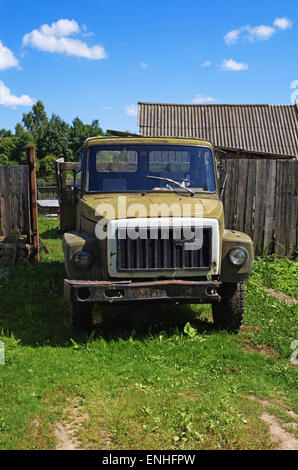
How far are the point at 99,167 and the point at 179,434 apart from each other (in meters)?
3.49

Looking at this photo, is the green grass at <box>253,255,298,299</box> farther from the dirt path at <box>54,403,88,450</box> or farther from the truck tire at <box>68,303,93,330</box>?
the dirt path at <box>54,403,88,450</box>

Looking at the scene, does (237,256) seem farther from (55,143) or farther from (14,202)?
(55,143)

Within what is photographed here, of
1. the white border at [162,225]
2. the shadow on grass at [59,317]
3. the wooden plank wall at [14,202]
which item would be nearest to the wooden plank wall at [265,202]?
the shadow on grass at [59,317]

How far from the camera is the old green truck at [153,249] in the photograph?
4.64m

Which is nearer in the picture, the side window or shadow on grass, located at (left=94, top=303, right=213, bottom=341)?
shadow on grass, located at (left=94, top=303, right=213, bottom=341)

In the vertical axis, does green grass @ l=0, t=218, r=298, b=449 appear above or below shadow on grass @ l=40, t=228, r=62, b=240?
below

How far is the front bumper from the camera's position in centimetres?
455

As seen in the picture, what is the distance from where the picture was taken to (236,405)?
3.64m

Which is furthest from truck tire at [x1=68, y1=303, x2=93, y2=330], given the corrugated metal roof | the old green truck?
the corrugated metal roof

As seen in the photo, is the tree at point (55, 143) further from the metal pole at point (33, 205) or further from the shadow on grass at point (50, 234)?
the metal pole at point (33, 205)

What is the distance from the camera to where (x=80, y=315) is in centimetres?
503

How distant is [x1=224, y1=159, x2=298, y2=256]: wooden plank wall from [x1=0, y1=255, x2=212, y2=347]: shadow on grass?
3.81m

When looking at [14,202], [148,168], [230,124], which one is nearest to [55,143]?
[230,124]
